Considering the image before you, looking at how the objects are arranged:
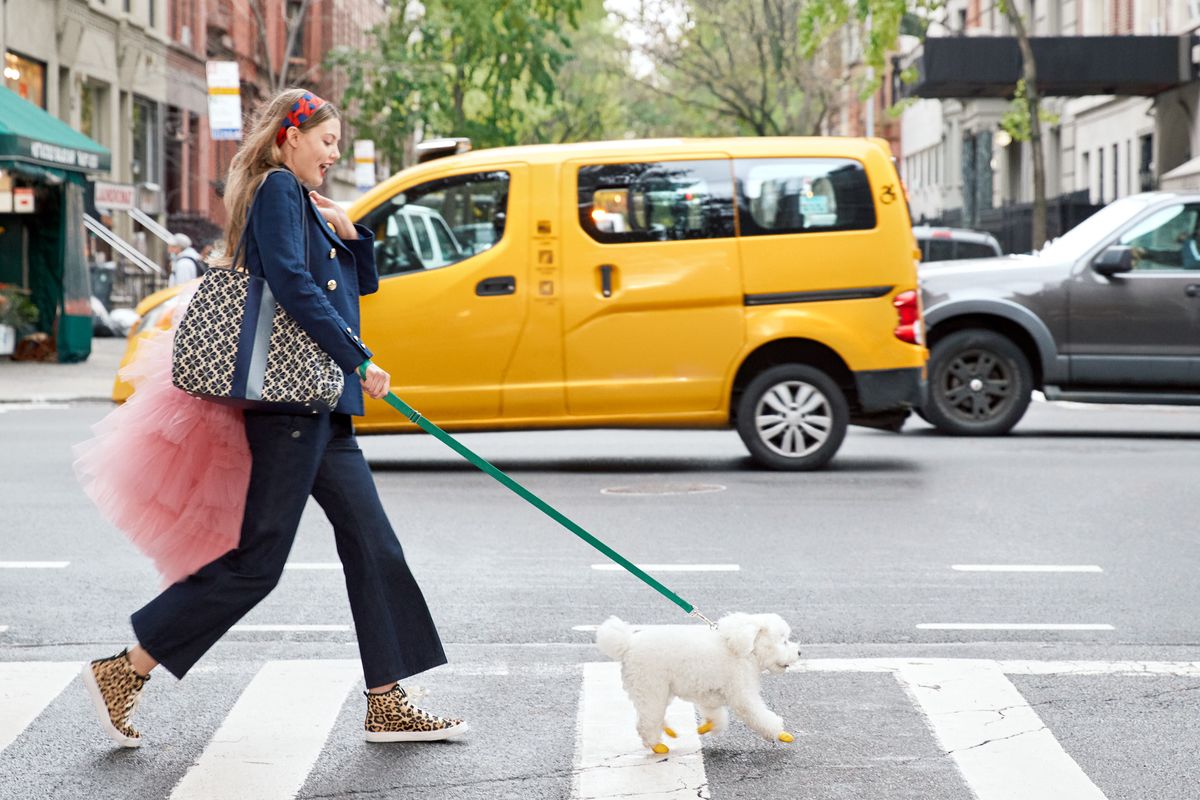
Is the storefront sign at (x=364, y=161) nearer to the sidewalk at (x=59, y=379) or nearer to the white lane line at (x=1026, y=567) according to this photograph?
the sidewalk at (x=59, y=379)

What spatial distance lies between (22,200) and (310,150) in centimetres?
2166

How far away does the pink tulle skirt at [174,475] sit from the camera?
17.9ft

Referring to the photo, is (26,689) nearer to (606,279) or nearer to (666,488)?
(666,488)

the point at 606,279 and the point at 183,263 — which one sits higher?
the point at 183,263

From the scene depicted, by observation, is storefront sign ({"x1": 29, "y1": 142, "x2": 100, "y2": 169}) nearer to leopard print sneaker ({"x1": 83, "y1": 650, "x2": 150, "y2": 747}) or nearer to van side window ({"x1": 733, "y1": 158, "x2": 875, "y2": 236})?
van side window ({"x1": 733, "y1": 158, "x2": 875, "y2": 236})

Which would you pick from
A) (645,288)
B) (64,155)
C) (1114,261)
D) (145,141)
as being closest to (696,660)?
(645,288)

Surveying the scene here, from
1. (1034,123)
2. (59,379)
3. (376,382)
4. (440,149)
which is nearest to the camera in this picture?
(376,382)

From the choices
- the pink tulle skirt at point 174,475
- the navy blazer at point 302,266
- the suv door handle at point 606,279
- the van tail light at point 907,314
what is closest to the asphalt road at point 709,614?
the pink tulle skirt at point 174,475

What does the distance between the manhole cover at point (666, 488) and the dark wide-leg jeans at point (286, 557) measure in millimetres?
6281

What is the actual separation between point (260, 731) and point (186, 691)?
0.68 meters

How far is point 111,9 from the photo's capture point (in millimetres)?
38438

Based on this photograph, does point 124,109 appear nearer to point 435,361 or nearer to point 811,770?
point 435,361

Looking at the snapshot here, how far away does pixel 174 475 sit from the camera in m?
5.51

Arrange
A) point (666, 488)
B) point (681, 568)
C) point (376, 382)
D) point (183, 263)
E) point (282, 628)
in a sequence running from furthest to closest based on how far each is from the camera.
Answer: point (183, 263), point (666, 488), point (681, 568), point (282, 628), point (376, 382)
